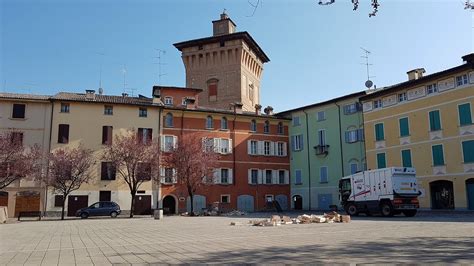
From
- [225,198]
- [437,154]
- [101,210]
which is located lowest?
[101,210]

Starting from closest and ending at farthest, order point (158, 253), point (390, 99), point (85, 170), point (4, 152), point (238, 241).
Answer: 1. point (158, 253)
2. point (238, 241)
3. point (4, 152)
4. point (85, 170)
5. point (390, 99)

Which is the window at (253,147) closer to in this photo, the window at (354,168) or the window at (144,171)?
the window at (354,168)

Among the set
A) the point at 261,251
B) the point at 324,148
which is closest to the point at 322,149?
the point at 324,148

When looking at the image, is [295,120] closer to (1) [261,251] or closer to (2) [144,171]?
(2) [144,171]

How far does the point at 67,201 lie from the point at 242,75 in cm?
2574

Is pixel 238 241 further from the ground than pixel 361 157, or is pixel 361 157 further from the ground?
pixel 361 157

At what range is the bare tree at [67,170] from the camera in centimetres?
3459

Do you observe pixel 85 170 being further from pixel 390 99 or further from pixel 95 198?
pixel 390 99

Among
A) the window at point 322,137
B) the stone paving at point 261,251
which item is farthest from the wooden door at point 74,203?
the stone paving at point 261,251

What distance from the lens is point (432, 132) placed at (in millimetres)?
34906

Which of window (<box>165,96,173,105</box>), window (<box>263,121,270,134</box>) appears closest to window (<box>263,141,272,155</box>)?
window (<box>263,121,270,134</box>)

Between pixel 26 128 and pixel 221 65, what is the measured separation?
961 inches

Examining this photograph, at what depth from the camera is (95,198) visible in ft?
129

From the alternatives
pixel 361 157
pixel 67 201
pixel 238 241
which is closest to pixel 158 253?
pixel 238 241
